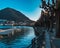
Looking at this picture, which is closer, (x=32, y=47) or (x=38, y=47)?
(x=32, y=47)

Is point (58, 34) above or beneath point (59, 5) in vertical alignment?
beneath

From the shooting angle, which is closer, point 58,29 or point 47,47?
point 47,47

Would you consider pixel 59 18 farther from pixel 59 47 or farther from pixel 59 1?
pixel 59 47

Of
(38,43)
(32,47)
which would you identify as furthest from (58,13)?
(32,47)

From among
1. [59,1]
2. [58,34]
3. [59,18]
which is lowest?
[58,34]

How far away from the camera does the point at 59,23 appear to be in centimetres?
2870

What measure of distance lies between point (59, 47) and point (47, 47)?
939 millimetres

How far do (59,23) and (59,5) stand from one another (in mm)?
5877

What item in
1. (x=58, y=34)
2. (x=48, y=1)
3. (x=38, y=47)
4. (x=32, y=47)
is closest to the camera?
(x=32, y=47)

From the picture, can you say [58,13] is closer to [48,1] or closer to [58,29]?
[58,29]

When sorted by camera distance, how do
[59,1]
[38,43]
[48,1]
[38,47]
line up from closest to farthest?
1. [38,47]
2. [38,43]
3. [59,1]
4. [48,1]

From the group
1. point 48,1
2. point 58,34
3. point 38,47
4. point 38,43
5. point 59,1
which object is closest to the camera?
point 38,47

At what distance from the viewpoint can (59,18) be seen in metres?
28.2

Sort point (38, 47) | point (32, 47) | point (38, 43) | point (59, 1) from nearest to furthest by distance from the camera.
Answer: point (32, 47), point (38, 47), point (38, 43), point (59, 1)
